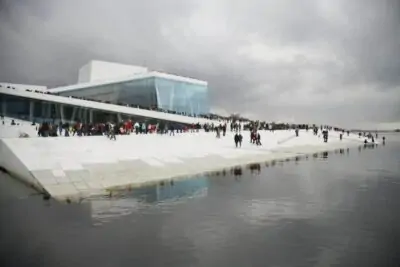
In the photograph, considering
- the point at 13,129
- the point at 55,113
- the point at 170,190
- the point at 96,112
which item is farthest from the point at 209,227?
the point at 96,112

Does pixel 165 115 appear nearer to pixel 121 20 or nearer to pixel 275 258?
pixel 121 20

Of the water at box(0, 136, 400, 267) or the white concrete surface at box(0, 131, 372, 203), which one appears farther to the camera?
the white concrete surface at box(0, 131, 372, 203)

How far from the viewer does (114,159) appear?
9.83 m

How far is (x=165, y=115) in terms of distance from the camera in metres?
22.6

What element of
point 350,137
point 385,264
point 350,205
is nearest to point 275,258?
point 385,264

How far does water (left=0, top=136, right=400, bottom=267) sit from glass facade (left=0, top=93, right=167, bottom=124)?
149 inches

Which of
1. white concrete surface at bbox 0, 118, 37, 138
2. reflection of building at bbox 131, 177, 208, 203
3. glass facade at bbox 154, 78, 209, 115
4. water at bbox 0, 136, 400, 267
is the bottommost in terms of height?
water at bbox 0, 136, 400, 267

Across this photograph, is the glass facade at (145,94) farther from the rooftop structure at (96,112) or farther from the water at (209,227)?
the water at (209,227)

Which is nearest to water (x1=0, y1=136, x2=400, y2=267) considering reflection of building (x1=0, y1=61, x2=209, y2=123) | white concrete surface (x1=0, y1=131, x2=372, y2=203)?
white concrete surface (x1=0, y1=131, x2=372, y2=203)

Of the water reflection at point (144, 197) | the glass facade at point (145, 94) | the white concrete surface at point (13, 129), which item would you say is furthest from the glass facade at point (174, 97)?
the water reflection at point (144, 197)

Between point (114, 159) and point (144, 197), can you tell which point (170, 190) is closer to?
point (144, 197)

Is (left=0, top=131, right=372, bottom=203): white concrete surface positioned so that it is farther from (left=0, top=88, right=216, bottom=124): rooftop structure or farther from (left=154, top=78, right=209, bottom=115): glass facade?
(left=154, top=78, right=209, bottom=115): glass facade

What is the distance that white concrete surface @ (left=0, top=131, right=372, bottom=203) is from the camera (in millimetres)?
7734

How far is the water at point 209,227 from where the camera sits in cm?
383
